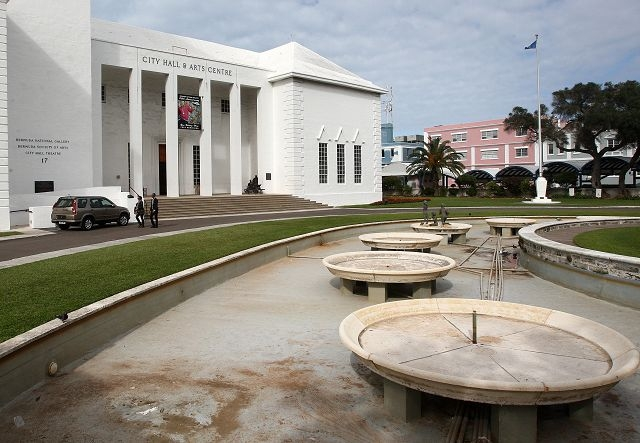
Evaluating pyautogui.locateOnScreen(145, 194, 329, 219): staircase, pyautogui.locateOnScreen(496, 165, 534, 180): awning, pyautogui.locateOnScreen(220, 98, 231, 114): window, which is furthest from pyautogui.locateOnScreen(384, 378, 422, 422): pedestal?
pyautogui.locateOnScreen(496, 165, 534, 180): awning

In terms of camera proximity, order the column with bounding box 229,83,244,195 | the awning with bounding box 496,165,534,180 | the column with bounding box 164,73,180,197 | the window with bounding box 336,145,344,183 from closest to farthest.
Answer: the column with bounding box 164,73,180,197 < the column with bounding box 229,83,244,195 < the window with bounding box 336,145,344,183 < the awning with bounding box 496,165,534,180

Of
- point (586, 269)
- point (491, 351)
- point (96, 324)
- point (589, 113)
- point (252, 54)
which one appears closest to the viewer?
point (491, 351)

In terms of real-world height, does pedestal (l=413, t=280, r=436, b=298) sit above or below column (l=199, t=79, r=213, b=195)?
below

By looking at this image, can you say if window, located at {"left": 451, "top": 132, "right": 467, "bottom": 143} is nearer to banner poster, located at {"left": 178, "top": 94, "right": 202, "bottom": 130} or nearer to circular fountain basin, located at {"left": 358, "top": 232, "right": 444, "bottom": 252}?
banner poster, located at {"left": 178, "top": 94, "right": 202, "bottom": 130}

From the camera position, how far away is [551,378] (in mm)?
4246

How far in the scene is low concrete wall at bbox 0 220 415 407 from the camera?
493 cm

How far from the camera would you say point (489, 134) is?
72.2m

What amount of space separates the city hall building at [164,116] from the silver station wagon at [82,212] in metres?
2.29

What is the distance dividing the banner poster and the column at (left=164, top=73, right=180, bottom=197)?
49 cm

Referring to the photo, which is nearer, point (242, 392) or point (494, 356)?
point (494, 356)

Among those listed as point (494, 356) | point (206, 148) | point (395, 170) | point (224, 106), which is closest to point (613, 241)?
point (494, 356)

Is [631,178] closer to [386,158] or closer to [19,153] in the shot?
[386,158]

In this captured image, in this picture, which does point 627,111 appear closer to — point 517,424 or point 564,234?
point 564,234

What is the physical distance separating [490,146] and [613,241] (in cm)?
6363
